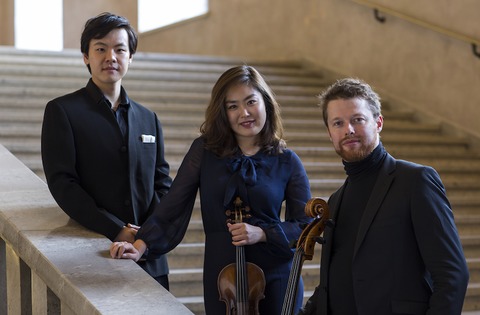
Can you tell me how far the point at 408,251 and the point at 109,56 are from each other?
155 centimetres

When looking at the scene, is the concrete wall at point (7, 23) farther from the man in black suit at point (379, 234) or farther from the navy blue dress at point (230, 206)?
the man in black suit at point (379, 234)

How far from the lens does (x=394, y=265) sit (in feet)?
8.43

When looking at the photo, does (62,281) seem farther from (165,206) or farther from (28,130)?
(28,130)

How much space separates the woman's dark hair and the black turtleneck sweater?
656 mm

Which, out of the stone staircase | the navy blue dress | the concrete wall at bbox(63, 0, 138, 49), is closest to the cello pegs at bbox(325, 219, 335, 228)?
the navy blue dress

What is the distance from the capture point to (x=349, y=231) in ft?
Result: 9.03

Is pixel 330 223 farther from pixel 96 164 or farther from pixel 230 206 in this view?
pixel 96 164

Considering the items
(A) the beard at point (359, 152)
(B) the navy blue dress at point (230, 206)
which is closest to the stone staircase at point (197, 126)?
(B) the navy blue dress at point (230, 206)

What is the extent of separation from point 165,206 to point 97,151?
0.43 m

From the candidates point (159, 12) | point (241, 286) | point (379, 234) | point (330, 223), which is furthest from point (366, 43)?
point (379, 234)

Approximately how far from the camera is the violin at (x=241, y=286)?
3.10 m

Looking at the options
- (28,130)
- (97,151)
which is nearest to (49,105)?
(97,151)

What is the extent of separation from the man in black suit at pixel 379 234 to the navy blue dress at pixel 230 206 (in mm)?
430

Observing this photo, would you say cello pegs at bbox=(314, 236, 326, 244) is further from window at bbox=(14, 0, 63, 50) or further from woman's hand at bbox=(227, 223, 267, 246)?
window at bbox=(14, 0, 63, 50)
